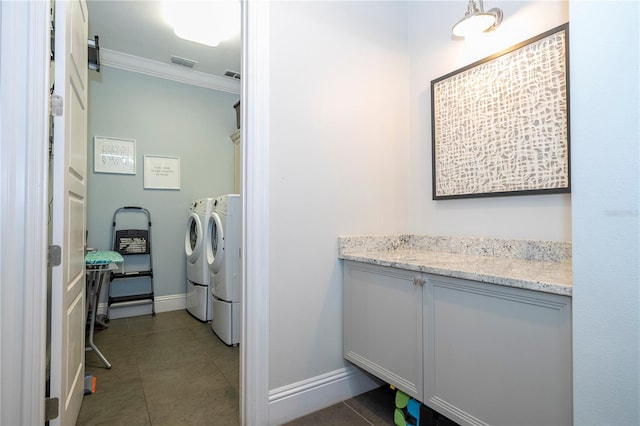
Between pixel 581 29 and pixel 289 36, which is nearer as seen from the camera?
pixel 581 29

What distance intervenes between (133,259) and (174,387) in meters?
1.97

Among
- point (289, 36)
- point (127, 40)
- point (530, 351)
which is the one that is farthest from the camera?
point (127, 40)

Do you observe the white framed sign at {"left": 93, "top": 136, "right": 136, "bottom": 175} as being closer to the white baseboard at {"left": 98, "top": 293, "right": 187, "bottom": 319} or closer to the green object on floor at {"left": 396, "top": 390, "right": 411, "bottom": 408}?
the white baseboard at {"left": 98, "top": 293, "right": 187, "bottom": 319}

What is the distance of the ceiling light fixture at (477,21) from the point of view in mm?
1575

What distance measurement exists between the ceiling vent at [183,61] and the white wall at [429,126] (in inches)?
99.7

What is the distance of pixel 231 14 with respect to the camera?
271cm

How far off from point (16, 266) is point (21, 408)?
1.67ft

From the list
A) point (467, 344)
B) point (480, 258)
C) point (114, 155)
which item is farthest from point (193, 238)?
point (467, 344)

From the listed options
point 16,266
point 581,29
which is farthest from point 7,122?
point 581,29

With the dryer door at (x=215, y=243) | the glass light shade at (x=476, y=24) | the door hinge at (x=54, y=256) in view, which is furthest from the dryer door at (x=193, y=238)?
the glass light shade at (x=476, y=24)

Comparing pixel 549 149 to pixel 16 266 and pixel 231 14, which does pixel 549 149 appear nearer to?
pixel 16 266

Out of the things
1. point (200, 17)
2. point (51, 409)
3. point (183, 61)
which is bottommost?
point (51, 409)

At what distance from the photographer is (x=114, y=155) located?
336cm

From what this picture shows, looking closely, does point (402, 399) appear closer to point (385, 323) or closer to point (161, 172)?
point (385, 323)
